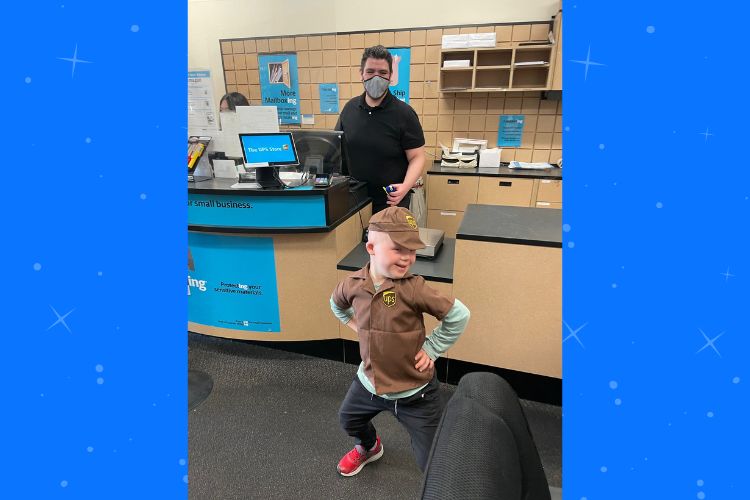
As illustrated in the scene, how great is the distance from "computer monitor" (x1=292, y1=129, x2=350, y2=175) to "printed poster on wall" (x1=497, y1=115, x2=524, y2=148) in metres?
2.20

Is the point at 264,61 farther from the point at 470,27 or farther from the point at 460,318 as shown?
the point at 460,318

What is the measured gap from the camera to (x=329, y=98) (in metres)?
3.96

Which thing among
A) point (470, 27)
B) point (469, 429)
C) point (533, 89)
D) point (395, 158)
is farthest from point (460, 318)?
point (470, 27)

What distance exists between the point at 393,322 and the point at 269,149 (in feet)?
3.67

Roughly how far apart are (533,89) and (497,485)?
11.6ft

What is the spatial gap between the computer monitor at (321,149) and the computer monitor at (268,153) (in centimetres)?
25

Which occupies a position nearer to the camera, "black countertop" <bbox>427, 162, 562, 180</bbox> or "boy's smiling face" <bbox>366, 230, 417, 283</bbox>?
"boy's smiling face" <bbox>366, 230, 417, 283</bbox>

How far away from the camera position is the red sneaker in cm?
153

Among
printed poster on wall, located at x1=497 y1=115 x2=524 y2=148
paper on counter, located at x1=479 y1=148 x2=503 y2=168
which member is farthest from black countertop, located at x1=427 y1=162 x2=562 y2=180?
→ printed poster on wall, located at x1=497 y1=115 x2=524 y2=148

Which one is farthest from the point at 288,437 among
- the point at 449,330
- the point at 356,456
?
the point at 449,330

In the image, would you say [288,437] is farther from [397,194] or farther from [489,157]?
[489,157]

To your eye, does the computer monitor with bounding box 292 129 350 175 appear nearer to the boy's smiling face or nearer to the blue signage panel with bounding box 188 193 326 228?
the blue signage panel with bounding box 188 193 326 228

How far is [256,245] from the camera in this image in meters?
1.99

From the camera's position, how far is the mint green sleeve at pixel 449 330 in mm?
1116
